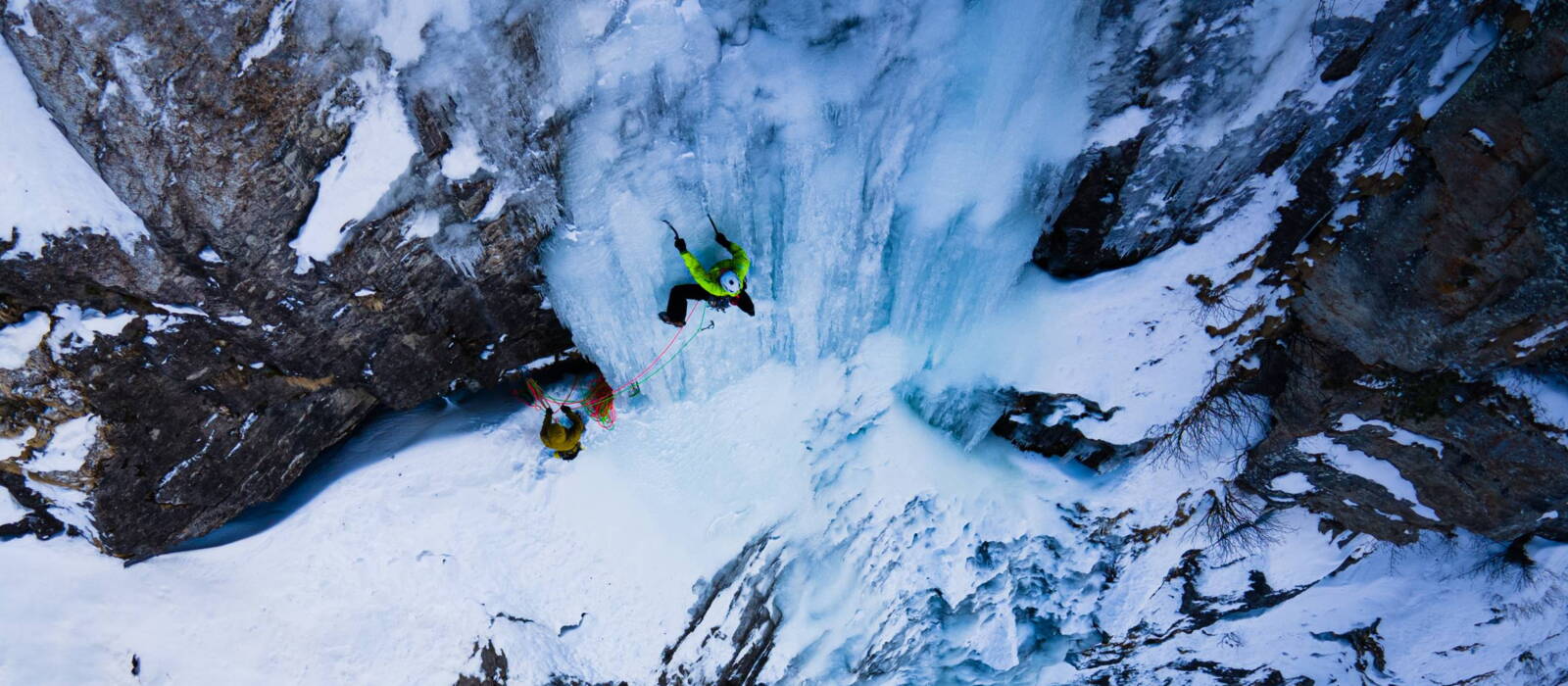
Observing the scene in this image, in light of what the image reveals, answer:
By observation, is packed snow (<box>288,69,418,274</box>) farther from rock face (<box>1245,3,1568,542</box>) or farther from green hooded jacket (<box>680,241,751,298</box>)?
rock face (<box>1245,3,1568,542</box>)

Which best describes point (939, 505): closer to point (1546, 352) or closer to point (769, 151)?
point (769, 151)

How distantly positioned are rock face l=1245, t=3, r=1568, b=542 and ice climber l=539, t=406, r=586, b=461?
18.6 feet

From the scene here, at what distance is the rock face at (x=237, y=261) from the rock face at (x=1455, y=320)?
18.4ft

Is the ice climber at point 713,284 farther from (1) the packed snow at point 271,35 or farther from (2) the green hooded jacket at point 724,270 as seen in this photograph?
(1) the packed snow at point 271,35

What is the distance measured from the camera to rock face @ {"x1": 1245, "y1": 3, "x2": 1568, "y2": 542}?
4.45m

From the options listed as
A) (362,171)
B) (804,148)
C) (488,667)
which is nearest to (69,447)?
(362,171)

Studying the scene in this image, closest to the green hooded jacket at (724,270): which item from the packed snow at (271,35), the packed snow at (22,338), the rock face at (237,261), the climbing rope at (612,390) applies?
the climbing rope at (612,390)

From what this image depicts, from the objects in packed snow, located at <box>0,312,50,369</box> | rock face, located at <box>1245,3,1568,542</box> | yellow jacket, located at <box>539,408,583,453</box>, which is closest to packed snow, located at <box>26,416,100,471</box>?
packed snow, located at <box>0,312,50,369</box>

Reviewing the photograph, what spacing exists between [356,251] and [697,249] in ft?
6.58

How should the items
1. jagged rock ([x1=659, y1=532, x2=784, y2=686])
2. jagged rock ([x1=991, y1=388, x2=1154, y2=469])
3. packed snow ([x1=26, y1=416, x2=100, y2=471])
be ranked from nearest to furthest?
packed snow ([x1=26, y1=416, x2=100, y2=471]), jagged rock ([x1=991, y1=388, x2=1154, y2=469]), jagged rock ([x1=659, y1=532, x2=784, y2=686])

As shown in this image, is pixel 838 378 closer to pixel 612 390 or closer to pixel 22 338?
pixel 612 390

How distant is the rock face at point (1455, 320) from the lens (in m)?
4.45

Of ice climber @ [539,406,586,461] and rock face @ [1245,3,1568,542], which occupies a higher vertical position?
Result: ice climber @ [539,406,586,461]

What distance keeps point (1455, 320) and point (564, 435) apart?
635 cm
